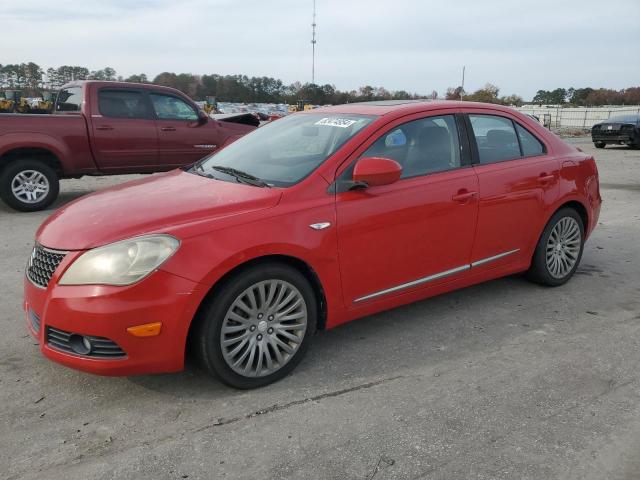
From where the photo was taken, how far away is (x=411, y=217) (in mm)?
3578

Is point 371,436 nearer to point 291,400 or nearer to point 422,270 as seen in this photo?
point 291,400

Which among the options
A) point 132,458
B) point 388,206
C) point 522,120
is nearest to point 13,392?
point 132,458

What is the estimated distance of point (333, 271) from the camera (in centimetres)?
328

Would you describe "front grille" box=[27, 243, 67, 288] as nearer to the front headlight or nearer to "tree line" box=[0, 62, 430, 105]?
the front headlight

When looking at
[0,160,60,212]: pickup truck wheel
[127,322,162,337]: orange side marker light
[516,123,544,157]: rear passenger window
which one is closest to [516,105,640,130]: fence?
[0,160,60,212]: pickup truck wheel

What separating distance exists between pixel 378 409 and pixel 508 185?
6.95 feet

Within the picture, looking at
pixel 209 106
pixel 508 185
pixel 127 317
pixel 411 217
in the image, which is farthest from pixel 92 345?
pixel 209 106

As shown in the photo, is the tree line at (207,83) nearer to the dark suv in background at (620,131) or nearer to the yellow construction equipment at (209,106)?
the yellow construction equipment at (209,106)

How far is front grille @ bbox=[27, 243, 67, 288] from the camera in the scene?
9.53 feet

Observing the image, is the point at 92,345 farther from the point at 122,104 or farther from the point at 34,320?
the point at 122,104

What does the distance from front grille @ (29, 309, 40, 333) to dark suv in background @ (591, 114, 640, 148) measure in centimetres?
2076

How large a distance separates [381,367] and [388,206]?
39.0 inches

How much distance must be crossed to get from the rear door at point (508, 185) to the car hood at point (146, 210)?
170 centimetres

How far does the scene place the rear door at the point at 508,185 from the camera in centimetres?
406
